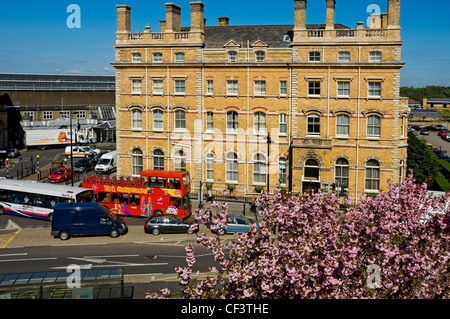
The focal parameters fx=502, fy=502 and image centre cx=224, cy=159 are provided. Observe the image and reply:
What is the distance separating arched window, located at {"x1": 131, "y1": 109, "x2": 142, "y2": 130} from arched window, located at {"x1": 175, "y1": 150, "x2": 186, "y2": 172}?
15.6 ft

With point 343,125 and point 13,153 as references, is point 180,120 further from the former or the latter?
point 13,153

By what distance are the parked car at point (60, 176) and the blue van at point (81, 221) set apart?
19684 mm

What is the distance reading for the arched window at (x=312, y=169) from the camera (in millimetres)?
45625

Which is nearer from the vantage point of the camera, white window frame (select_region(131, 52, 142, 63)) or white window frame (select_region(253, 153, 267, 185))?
white window frame (select_region(253, 153, 267, 185))

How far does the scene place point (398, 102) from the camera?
4397 cm

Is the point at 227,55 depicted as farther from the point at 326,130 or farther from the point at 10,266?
the point at 10,266

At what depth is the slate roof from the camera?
48562 millimetres

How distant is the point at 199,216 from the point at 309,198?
4.13m

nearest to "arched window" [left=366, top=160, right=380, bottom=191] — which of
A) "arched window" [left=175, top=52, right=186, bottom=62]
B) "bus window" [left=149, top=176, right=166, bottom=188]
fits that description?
"bus window" [left=149, top=176, right=166, bottom=188]

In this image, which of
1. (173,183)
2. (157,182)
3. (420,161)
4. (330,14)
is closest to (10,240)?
(157,182)

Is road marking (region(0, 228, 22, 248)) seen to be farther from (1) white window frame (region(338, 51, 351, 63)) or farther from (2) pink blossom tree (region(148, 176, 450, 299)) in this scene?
(1) white window frame (region(338, 51, 351, 63))

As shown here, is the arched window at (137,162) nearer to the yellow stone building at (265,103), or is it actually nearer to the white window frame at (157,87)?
the yellow stone building at (265,103)
